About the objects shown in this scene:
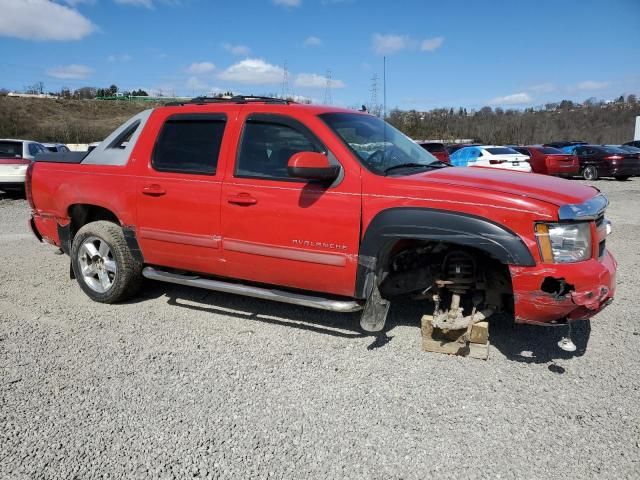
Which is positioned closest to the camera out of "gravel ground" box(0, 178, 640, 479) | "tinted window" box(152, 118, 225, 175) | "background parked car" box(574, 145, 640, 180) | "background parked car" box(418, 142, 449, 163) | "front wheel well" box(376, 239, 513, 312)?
"gravel ground" box(0, 178, 640, 479)

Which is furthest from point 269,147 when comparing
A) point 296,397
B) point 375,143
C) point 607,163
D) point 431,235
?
point 607,163

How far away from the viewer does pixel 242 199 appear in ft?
13.8

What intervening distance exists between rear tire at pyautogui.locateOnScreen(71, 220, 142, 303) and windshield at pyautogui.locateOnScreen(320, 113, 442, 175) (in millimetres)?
2367

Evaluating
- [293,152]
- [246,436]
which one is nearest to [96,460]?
[246,436]

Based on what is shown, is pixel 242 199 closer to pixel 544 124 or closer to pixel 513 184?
pixel 513 184

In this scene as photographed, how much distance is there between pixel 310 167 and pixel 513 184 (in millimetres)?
1456

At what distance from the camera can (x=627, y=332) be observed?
435cm

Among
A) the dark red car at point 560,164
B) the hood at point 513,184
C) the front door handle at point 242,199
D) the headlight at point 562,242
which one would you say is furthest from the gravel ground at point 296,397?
the dark red car at point 560,164

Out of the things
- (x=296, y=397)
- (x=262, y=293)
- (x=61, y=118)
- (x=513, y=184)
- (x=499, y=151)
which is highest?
(x=61, y=118)

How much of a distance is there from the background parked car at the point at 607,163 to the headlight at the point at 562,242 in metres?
19.5

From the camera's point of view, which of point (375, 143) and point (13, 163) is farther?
point (13, 163)

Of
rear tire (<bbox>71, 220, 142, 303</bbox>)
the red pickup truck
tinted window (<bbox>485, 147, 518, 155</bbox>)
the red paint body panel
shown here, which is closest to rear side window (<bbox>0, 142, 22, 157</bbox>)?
the red pickup truck

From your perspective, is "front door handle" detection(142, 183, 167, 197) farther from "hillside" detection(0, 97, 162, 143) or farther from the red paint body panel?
"hillside" detection(0, 97, 162, 143)

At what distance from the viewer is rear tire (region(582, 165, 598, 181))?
20.7 m
